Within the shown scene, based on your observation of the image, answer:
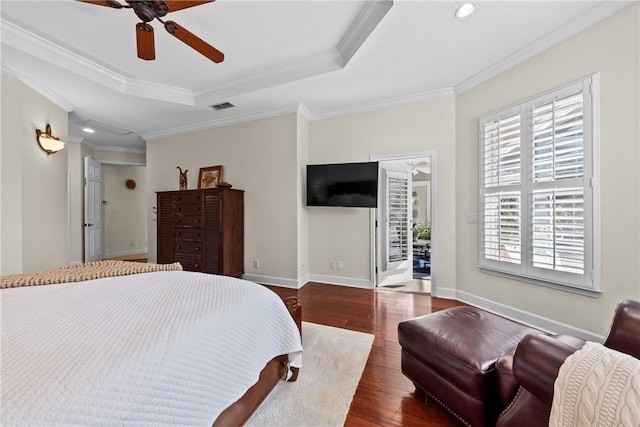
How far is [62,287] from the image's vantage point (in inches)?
50.5

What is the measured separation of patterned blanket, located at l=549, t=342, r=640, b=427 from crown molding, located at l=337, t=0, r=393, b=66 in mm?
2354

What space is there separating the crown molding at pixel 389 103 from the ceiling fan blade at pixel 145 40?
7.68 ft

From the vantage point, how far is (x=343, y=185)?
3541 mm

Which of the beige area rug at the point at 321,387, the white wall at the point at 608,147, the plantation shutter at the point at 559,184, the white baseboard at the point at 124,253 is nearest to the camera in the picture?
the beige area rug at the point at 321,387

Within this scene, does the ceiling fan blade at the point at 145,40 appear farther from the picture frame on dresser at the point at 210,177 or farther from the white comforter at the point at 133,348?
the picture frame on dresser at the point at 210,177

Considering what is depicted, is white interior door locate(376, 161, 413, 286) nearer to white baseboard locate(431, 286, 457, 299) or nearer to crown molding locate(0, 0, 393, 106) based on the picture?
white baseboard locate(431, 286, 457, 299)

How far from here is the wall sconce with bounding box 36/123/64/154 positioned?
2986 mm

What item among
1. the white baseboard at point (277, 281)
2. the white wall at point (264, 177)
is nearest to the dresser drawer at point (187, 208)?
the white wall at point (264, 177)

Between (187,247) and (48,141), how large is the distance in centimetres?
207

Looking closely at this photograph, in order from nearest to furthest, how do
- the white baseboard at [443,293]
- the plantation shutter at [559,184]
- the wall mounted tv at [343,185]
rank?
the plantation shutter at [559,184] → the white baseboard at [443,293] → the wall mounted tv at [343,185]

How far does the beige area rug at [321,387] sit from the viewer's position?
4.41 ft

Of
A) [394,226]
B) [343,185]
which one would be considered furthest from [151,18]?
[394,226]

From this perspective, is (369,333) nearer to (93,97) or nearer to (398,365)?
(398,365)

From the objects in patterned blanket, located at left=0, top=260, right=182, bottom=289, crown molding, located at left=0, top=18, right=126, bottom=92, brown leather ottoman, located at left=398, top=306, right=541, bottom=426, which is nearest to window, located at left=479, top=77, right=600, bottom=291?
brown leather ottoman, located at left=398, top=306, right=541, bottom=426
